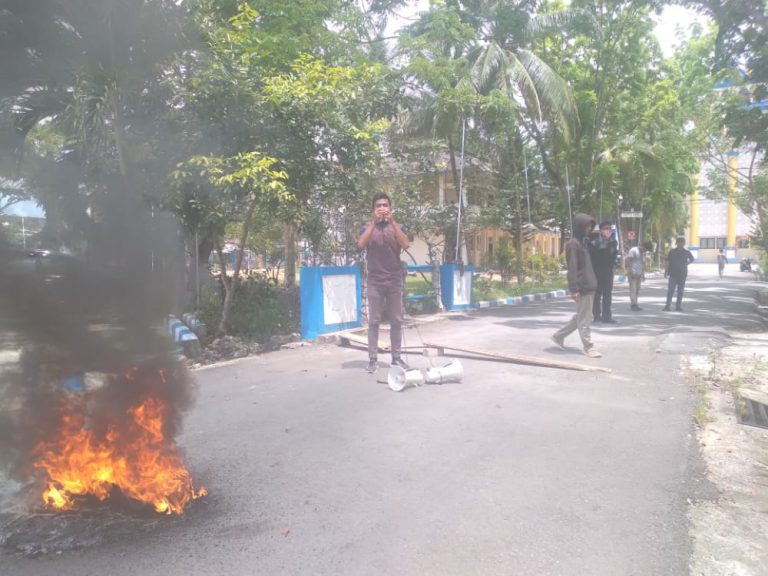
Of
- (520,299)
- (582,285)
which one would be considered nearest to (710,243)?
Answer: (520,299)

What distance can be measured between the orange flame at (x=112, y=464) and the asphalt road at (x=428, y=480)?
0.19 metres

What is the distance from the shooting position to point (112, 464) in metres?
3.03

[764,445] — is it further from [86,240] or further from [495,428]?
[86,240]

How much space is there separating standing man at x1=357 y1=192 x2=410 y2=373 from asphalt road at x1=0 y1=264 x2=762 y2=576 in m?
0.61

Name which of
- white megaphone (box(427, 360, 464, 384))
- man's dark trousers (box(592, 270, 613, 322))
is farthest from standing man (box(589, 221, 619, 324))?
white megaphone (box(427, 360, 464, 384))

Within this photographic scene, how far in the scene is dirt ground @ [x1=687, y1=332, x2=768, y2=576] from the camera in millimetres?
2621

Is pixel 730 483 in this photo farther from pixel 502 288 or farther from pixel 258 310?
pixel 502 288

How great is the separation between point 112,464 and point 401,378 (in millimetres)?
2916

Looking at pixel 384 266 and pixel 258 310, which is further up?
pixel 384 266

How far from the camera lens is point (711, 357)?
24.0ft

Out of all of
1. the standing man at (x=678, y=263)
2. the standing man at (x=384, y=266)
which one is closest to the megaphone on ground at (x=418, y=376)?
the standing man at (x=384, y=266)

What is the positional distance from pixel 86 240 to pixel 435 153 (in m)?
10.4

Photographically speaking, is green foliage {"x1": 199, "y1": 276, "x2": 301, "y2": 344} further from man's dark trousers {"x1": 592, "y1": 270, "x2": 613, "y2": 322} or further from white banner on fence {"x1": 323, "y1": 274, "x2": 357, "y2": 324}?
man's dark trousers {"x1": 592, "y1": 270, "x2": 613, "y2": 322}

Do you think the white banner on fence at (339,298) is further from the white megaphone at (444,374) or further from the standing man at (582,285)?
the standing man at (582,285)
